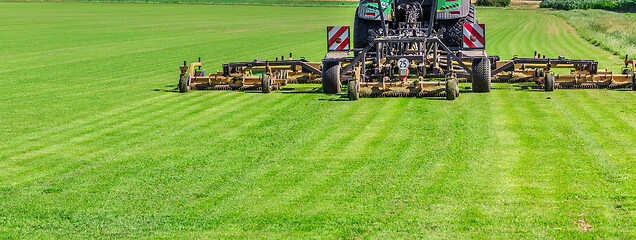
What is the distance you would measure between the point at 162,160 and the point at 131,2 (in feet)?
286

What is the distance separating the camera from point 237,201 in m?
8.05

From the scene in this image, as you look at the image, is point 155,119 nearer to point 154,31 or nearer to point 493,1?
point 154,31

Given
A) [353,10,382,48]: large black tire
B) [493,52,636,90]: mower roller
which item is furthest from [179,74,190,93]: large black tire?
[493,52,636,90]: mower roller

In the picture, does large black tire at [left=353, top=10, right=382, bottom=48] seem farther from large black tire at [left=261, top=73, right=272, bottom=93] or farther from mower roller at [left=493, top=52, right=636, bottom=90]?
mower roller at [left=493, top=52, right=636, bottom=90]

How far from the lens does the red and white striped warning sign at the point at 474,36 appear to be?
1734 centimetres

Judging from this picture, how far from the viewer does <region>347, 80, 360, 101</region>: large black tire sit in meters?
15.2

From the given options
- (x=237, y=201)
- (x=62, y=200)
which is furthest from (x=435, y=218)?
(x=62, y=200)

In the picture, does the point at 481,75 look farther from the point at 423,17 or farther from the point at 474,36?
the point at 423,17

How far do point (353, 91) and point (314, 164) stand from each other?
574 centimetres

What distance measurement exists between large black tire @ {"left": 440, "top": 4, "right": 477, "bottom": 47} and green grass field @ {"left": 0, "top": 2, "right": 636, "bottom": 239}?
2387 mm

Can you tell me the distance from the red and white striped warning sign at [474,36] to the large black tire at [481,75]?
153 centimetres

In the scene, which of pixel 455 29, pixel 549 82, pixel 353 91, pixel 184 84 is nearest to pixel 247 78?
pixel 184 84

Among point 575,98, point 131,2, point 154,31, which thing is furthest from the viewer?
point 131,2

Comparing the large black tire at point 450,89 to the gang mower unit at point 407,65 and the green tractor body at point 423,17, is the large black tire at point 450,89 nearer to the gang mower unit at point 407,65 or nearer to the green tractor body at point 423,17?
the gang mower unit at point 407,65
